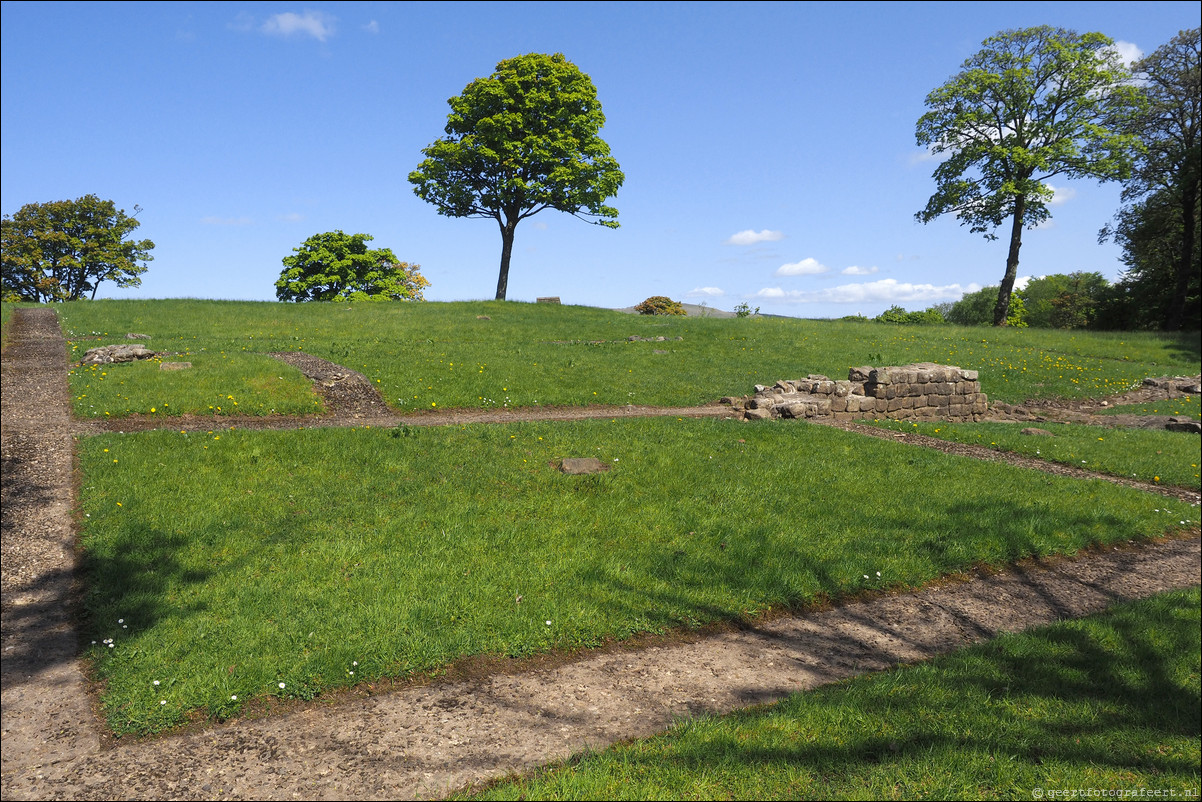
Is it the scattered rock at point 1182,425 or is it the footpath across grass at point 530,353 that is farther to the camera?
the scattered rock at point 1182,425

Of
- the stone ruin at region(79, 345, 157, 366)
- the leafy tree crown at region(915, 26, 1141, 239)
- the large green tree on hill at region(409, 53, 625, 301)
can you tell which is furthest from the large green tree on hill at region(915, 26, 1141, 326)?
the stone ruin at region(79, 345, 157, 366)

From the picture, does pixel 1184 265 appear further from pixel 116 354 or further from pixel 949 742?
pixel 116 354

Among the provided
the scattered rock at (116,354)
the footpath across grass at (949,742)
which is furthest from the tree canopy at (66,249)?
the footpath across grass at (949,742)

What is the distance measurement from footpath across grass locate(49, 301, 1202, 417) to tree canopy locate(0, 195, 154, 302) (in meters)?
29.9

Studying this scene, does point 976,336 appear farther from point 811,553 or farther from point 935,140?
point 811,553

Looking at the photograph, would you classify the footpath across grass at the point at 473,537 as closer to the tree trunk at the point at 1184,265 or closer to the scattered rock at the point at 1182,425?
the scattered rock at the point at 1182,425

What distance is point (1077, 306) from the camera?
71.6 m

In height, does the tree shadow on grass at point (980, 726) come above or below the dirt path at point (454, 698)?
above

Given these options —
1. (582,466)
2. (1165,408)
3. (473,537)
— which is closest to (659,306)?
(1165,408)

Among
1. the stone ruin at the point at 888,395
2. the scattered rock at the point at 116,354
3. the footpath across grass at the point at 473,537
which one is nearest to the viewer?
the footpath across grass at the point at 473,537

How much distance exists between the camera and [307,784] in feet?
17.2

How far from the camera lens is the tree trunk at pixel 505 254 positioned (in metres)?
43.4

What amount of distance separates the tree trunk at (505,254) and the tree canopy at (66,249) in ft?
121

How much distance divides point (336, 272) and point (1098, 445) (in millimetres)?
51112
